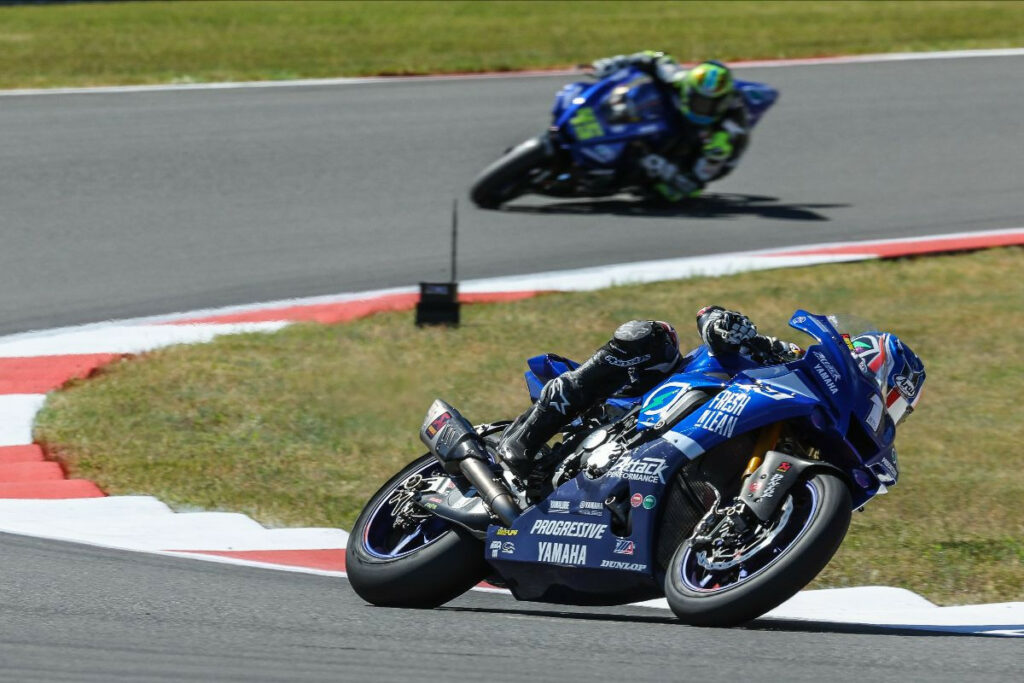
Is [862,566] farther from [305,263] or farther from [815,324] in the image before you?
[305,263]

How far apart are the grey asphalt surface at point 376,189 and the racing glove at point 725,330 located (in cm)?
591

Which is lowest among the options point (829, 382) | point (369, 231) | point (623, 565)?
point (369, 231)

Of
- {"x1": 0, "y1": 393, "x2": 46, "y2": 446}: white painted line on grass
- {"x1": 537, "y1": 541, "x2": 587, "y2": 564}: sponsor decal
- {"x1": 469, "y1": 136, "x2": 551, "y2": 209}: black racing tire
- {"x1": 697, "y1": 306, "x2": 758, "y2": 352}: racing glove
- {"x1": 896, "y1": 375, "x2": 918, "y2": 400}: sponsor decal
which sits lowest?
{"x1": 469, "y1": 136, "x2": 551, "y2": 209}: black racing tire

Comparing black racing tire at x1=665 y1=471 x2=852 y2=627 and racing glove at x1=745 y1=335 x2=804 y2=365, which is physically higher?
racing glove at x1=745 y1=335 x2=804 y2=365

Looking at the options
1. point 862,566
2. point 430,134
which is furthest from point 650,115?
point 862,566

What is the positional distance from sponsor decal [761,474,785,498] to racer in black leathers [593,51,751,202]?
28.6 ft

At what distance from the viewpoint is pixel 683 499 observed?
16.9ft

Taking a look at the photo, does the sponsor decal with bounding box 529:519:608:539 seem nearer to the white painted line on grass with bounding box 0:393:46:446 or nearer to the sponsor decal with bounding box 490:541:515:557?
the sponsor decal with bounding box 490:541:515:557

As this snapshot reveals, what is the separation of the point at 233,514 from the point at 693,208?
25.5 ft

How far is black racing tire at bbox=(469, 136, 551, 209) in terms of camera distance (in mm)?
13453

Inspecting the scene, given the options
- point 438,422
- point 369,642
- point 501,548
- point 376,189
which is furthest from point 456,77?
point 369,642

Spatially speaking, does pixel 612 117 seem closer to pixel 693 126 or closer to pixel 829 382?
pixel 693 126

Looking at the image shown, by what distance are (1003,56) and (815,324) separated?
16.1 m

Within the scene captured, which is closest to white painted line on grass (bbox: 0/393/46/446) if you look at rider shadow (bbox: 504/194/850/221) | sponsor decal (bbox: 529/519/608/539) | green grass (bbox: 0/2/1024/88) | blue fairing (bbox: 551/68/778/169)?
sponsor decal (bbox: 529/519/608/539)
